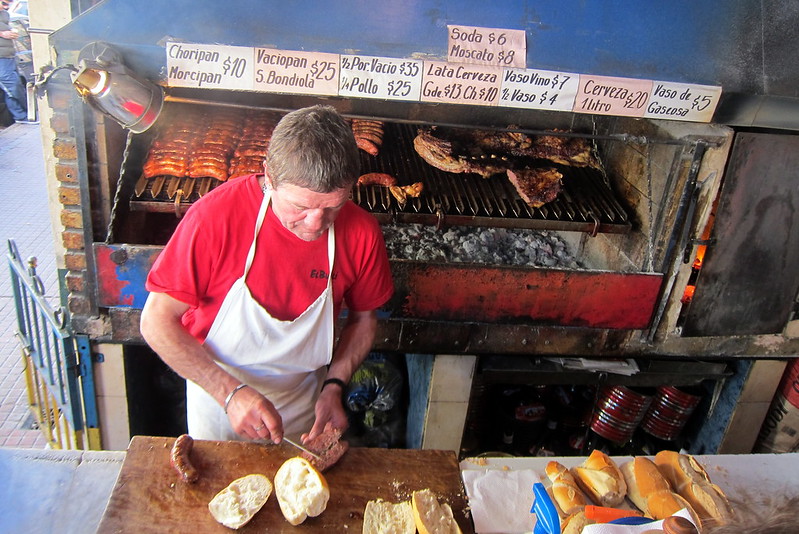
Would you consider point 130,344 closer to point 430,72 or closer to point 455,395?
point 455,395

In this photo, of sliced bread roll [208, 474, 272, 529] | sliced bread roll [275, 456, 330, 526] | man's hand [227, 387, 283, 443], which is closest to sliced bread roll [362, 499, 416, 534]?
sliced bread roll [275, 456, 330, 526]

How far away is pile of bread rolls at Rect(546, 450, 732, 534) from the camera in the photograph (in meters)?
2.07

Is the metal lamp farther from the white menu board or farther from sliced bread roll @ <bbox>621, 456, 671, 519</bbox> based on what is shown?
sliced bread roll @ <bbox>621, 456, 671, 519</bbox>

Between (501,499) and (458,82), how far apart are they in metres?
1.96

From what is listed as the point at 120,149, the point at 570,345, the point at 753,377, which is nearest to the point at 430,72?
the point at 120,149

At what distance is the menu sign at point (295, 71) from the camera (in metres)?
2.87

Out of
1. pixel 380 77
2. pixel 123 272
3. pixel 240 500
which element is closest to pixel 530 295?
pixel 380 77

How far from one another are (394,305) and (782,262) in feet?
8.06

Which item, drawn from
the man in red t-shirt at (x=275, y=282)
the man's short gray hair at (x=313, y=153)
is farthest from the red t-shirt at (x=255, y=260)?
the man's short gray hair at (x=313, y=153)

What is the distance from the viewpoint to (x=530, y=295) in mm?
3662

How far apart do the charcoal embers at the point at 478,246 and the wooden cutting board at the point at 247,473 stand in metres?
1.87

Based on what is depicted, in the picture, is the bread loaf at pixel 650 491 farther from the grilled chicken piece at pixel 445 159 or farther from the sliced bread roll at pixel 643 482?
the grilled chicken piece at pixel 445 159

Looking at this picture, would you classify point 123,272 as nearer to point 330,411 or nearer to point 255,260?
point 255,260

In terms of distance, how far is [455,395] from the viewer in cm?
421
